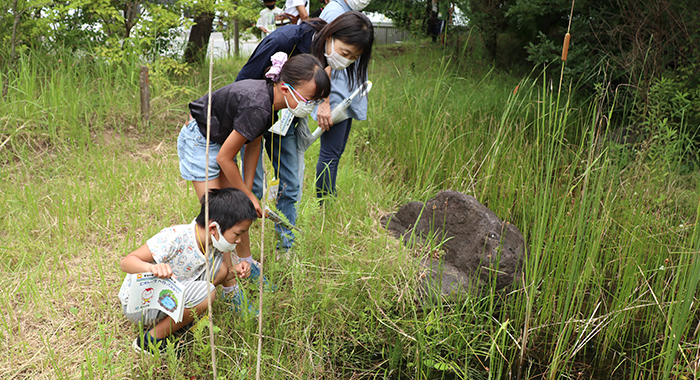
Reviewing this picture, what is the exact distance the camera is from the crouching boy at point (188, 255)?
6.31ft

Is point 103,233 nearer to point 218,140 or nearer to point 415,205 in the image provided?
point 218,140

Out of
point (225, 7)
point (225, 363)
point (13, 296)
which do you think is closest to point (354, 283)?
point (225, 363)

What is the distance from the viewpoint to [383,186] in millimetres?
3785

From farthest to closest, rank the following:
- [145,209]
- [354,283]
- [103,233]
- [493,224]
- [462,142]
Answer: [462,142]
[145,209]
[103,233]
[493,224]
[354,283]

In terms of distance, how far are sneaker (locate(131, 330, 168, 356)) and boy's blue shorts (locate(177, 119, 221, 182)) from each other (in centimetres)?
73

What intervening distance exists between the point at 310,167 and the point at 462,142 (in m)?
1.28

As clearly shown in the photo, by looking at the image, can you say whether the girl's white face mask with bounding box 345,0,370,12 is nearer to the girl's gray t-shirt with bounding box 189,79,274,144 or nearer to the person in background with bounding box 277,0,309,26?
the girl's gray t-shirt with bounding box 189,79,274,144

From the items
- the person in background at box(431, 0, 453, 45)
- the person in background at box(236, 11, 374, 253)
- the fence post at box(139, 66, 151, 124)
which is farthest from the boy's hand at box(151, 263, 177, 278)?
the person in background at box(431, 0, 453, 45)

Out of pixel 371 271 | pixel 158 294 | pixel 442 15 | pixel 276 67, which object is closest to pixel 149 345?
pixel 158 294

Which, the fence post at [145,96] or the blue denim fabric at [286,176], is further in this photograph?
the fence post at [145,96]

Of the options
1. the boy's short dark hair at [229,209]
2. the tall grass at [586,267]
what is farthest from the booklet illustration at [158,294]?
the tall grass at [586,267]

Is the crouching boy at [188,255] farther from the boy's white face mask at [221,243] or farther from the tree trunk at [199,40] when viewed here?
the tree trunk at [199,40]

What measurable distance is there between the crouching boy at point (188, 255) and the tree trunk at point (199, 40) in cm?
458

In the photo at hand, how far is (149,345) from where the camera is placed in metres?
1.89
